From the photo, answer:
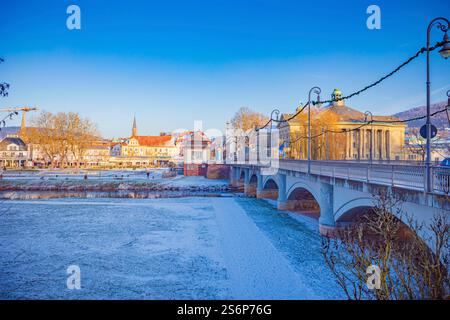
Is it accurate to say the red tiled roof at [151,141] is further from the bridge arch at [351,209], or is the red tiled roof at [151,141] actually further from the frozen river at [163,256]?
the bridge arch at [351,209]

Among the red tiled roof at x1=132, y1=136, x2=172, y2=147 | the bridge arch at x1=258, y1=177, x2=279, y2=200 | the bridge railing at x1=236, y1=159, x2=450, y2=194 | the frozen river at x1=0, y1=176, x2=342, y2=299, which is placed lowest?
the frozen river at x1=0, y1=176, x2=342, y2=299

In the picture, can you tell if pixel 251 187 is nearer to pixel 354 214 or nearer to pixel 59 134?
pixel 354 214

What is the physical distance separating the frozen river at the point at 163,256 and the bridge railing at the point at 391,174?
3.76 metres

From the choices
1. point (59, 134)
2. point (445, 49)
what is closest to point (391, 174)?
point (445, 49)

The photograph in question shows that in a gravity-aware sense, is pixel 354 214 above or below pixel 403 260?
below

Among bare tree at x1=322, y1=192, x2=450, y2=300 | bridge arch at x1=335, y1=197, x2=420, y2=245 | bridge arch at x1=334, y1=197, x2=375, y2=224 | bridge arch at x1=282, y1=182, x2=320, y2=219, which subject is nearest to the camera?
bare tree at x1=322, y1=192, x2=450, y2=300

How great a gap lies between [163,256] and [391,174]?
9.53 m

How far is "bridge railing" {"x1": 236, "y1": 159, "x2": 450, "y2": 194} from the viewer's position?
8547 millimetres

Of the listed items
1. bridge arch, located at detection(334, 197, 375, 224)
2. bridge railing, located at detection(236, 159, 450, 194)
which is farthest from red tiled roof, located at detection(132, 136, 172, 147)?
bridge arch, located at detection(334, 197, 375, 224)

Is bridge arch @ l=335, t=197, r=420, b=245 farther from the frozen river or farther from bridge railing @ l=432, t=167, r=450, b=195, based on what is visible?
bridge railing @ l=432, t=167, r=450, b=195

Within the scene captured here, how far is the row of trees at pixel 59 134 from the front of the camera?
76.9m

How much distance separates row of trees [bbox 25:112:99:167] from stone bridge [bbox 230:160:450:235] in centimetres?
5978

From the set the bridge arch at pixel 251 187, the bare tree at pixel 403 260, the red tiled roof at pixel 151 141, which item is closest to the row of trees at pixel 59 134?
the red tiled roof at pixel 151 141

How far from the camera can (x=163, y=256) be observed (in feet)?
48.4
